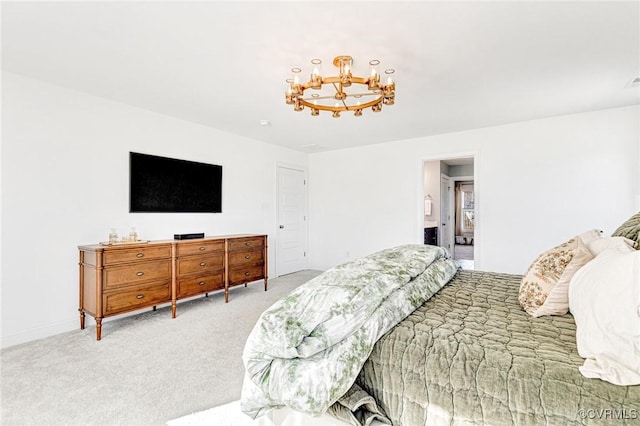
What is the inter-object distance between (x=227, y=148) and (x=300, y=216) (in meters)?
2.07

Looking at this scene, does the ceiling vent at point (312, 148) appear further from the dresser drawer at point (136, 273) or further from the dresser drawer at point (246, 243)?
the dresser drawer at point (136, 273)

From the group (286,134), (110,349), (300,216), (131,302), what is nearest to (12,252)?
(131,302)

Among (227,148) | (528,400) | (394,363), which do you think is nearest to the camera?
(528,400)

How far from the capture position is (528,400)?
3.20 ft

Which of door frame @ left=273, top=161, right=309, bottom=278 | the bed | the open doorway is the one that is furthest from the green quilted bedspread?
the open doorway

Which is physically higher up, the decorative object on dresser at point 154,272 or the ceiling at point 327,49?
the ceiling at point 327,49

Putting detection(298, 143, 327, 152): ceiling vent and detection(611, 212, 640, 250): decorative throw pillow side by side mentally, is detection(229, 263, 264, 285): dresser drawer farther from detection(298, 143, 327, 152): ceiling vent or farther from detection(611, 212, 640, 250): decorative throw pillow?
detection(611, 212, 640, 250): decorative throw pillow

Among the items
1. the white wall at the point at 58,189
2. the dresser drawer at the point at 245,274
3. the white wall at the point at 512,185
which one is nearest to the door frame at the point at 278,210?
the white wall at the point at 512,185

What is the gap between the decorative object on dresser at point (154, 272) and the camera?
2850 mm

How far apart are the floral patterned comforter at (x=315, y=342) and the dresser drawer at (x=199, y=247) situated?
99.6 inches

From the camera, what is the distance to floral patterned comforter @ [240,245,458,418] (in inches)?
44.6

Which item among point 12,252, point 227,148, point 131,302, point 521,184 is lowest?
point 131,302

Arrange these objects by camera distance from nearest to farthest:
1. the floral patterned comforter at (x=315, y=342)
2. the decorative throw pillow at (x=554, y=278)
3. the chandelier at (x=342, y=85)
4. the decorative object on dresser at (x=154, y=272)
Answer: the floral patterned comforter at (x=315, y=342), the decorative throw pillow at (x=554, y=278), the chandelier at (x=342, y=85), the decorative object on dresser at (x=154, y=272)

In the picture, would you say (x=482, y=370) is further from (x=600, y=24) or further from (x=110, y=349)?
(x=110, y=349)
